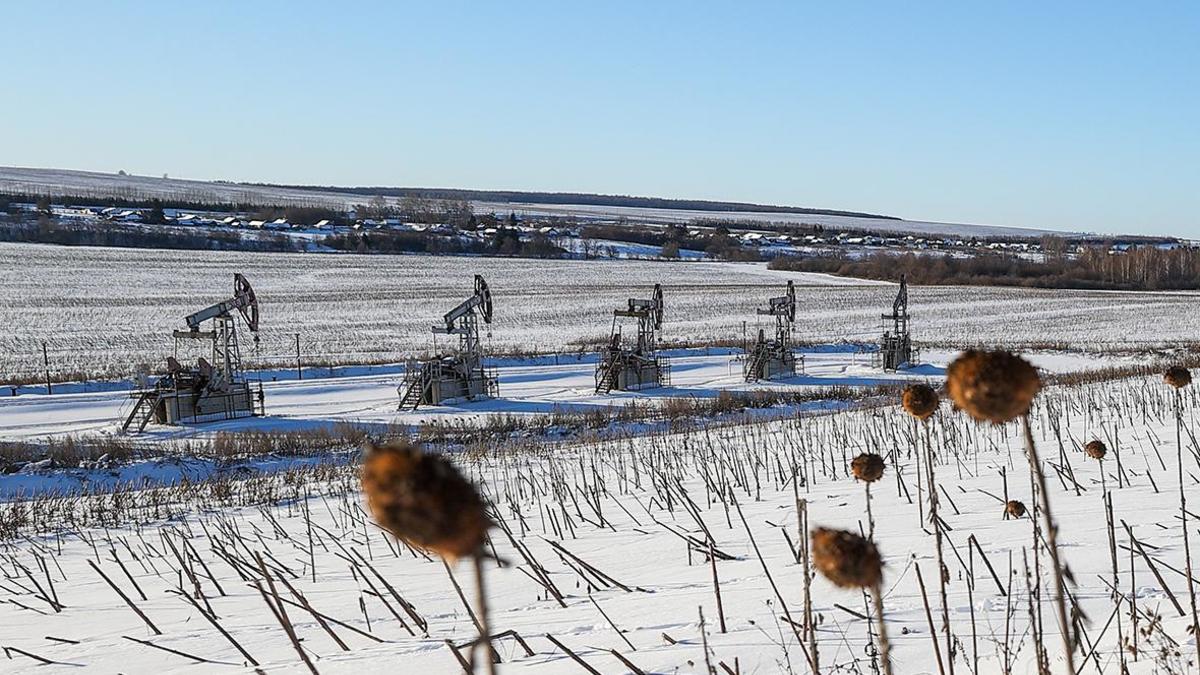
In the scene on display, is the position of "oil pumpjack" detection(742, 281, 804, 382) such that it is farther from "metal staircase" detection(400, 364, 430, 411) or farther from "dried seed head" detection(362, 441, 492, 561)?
"dried seed head" detection(362, 441, 492, 561)

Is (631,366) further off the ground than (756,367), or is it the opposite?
(631,366)

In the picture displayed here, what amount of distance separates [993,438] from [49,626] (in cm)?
1047

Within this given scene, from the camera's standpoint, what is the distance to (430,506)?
1101 mm

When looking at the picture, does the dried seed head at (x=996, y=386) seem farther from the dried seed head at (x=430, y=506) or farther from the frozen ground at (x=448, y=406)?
the frozen ground at (x=448, y=406)

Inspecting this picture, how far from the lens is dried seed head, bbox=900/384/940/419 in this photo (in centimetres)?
269

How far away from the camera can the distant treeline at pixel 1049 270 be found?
279 ft

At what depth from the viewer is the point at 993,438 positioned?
13.2m

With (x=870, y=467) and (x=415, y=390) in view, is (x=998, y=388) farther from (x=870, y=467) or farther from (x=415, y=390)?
(x=415, y=390)

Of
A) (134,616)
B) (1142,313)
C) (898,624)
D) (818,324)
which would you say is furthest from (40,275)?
(898,624)

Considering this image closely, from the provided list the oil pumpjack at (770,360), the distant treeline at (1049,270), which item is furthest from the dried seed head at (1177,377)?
the distant treeline at (1049,270)

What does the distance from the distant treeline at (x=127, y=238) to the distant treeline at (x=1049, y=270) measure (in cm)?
4850

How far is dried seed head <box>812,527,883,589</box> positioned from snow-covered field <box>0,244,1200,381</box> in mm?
37456

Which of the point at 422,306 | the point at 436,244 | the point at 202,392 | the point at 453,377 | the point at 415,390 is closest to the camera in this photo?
the point at 202,392

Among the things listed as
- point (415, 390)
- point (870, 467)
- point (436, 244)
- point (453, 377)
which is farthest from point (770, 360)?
point (436, 244)
